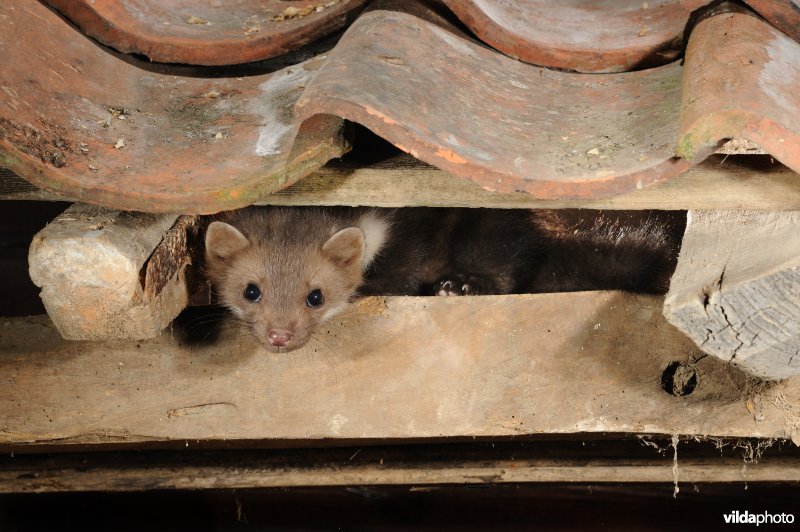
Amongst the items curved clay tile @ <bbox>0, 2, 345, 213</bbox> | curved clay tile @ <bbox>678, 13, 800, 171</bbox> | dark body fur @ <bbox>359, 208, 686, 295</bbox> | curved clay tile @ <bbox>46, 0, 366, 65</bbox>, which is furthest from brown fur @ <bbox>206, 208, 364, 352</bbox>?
curved clay tile @ <bbox>678, 13, 800, 171</bbox>

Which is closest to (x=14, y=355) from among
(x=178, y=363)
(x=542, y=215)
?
(x=178, y=363)

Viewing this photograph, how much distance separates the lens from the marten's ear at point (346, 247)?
10.3ft

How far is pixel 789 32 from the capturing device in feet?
6.15

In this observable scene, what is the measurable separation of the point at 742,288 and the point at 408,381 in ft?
2.91

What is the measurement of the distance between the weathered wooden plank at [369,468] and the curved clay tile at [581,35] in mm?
1411

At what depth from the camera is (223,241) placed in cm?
301

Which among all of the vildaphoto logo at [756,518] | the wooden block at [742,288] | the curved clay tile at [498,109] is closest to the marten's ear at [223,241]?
the curved clay tile at [498,109]

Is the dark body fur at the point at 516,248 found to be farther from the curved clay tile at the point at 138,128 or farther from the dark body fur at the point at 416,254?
the curved clay tile at the point at 138,128

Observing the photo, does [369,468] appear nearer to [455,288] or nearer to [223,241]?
[455,288]

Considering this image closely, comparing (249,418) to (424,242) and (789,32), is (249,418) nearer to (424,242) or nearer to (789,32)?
(424,242)

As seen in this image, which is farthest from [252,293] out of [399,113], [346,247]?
[399,113]

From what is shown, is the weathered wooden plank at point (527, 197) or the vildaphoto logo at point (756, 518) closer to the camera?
the weathered wooden plank at point (527, 197)

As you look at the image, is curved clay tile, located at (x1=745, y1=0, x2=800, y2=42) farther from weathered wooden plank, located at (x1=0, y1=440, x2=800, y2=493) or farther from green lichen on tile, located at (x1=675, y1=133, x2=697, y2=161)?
weathered wooden plank, located at (x1=0, y1=440, x2=800, y2=493)

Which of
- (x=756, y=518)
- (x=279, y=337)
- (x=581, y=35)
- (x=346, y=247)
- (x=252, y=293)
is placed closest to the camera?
(x=581, y=35)
